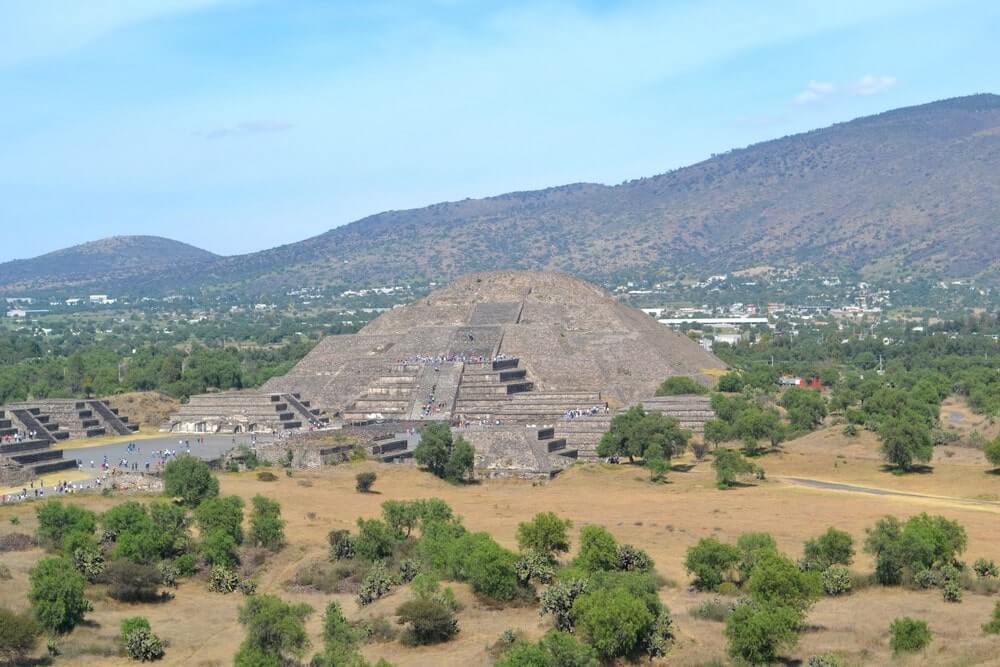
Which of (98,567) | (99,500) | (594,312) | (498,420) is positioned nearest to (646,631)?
(98,567)

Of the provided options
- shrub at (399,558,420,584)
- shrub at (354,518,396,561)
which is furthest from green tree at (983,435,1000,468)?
shrub at (399,558,420,584)

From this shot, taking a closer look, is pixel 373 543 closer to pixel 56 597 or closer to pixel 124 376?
pixel 56 597

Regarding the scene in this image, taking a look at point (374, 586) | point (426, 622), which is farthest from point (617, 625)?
point (374, 586)

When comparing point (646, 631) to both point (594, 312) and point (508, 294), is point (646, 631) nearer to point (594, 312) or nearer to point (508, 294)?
point (594, 312)

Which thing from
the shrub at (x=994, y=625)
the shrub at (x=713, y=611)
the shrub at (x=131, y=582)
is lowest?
the shrub at (x=994, y=625)

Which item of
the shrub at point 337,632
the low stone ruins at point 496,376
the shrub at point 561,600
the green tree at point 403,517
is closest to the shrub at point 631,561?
the shrub at point 561,600

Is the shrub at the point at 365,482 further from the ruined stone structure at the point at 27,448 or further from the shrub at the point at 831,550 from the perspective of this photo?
the shrub at the point at 831,550
